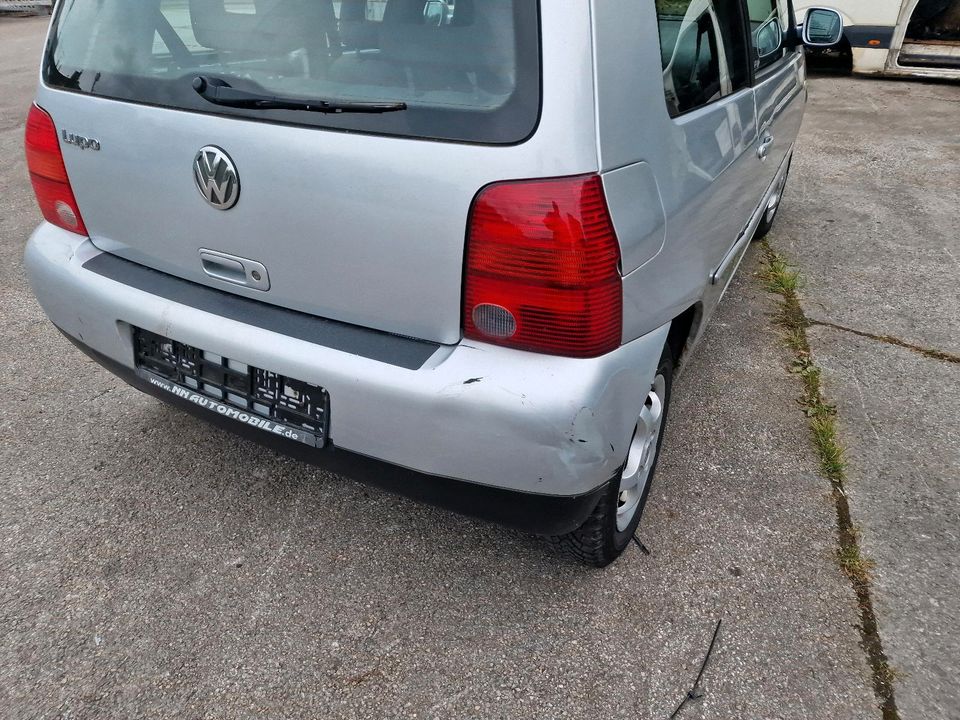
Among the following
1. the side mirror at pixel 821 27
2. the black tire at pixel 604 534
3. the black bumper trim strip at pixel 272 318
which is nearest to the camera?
the black bumper trim strip at pixel 272 318

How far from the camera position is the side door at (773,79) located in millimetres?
2658

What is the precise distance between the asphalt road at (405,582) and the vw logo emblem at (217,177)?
1023 mm

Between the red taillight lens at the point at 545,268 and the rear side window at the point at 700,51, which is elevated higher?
the rear side window at the point at 700,51

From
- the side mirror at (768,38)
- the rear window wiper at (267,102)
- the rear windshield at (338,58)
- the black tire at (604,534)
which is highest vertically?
the rear windshield at (338,58)

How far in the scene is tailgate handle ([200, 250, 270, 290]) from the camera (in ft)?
5.67

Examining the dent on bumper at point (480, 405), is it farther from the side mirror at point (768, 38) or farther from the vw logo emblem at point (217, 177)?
the side mirror at point (768, 38)

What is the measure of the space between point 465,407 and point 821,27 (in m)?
3.11

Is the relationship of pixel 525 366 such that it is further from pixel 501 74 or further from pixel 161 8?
pixel 161 8

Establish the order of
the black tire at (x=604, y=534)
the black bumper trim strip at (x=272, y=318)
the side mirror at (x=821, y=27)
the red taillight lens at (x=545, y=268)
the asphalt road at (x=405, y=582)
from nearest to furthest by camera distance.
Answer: the red taillight lens at (x=545, y=268), the black bumper trim strip at (x=272, y=318), the asphalt road at (x=405, y=582), the black tire at (x=604, y=534), the side mirror at (x=821, y=27)

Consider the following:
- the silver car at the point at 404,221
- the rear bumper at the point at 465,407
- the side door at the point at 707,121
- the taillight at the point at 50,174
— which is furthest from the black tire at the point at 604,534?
the taillight at the point at 50,174

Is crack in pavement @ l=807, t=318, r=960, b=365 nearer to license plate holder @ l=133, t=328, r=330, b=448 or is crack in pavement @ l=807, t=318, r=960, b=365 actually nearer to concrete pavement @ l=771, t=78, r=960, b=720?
concrete pavement @ l=771, t=78, r=960, b=720

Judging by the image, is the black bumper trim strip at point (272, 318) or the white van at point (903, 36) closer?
the black bumper trim strip at point (272, 318)

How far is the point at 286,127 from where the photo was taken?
1568mm

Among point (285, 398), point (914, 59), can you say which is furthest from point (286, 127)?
point (914, 59)
